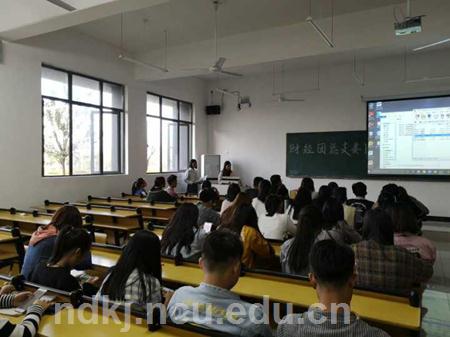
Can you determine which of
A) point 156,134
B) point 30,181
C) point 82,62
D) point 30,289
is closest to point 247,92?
point 156,134

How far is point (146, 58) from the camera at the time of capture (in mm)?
8391

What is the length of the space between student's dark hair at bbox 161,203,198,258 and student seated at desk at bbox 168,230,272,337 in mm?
1245

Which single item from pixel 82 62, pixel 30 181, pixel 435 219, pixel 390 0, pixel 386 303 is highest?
pixel 390 0

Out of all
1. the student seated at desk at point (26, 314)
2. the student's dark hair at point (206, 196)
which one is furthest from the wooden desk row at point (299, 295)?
the student's dark hair at point (206, 196)

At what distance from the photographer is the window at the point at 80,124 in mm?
6668

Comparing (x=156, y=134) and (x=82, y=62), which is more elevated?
(x=82, y=62)

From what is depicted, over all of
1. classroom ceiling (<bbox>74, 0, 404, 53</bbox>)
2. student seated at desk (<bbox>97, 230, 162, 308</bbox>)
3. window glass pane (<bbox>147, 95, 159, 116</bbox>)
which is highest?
classroom ceiling (<bbox>74, 0, 404, 53</bbox>)

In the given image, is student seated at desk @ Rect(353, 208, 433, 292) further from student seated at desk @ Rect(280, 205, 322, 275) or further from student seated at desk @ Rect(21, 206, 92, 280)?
student seated at desk @ Rect(21, 206, 92, 280)

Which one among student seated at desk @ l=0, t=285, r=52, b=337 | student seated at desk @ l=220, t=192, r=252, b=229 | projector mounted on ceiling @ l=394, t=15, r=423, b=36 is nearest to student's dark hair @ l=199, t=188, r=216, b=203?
student seated at desk @ l=220, t=192, r=252, b=229

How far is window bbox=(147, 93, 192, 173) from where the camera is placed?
915 centimetres

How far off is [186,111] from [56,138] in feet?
14.5

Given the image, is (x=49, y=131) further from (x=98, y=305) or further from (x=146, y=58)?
(x=98, y=305)

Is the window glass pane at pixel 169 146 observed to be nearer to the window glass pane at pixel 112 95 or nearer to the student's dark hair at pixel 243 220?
the window glass pane at pixel 112 95

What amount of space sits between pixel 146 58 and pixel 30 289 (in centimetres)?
736
